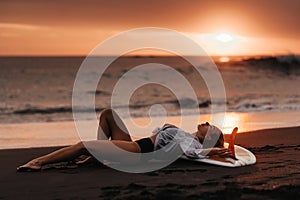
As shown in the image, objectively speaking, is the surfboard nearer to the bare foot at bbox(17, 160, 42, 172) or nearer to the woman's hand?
the woman's hand

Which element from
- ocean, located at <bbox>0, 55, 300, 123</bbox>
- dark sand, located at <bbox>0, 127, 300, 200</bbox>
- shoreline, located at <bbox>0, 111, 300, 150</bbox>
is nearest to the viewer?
dark sand, located at <bbox>0, 127, 300, 200</bbox>

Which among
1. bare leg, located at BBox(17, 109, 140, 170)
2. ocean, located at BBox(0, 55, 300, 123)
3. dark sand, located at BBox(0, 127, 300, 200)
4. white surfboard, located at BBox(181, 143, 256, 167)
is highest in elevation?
ocean, located at BBox(0, 55, 300, 123)

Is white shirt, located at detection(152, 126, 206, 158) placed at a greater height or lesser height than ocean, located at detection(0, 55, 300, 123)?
lesser

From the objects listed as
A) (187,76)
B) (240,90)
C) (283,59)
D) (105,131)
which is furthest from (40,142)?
(283,59)

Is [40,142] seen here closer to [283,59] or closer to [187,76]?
[187,76]

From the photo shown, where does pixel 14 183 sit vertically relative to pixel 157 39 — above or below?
below

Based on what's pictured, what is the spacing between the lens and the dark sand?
518 centimetres

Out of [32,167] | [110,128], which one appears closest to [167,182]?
[110,128]

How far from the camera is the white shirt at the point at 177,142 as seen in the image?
257 inches

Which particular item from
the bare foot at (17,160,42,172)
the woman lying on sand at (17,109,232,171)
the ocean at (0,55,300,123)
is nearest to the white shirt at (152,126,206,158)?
the woman lying on sand at (17,109,232,171)

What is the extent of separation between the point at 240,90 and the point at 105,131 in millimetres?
25352

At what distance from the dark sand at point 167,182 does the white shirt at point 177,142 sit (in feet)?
0.56

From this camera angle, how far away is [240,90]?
31.6 m

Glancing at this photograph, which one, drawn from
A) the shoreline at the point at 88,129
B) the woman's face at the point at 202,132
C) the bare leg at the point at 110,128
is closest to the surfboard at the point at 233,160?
the woman's face at the point at 202,132
